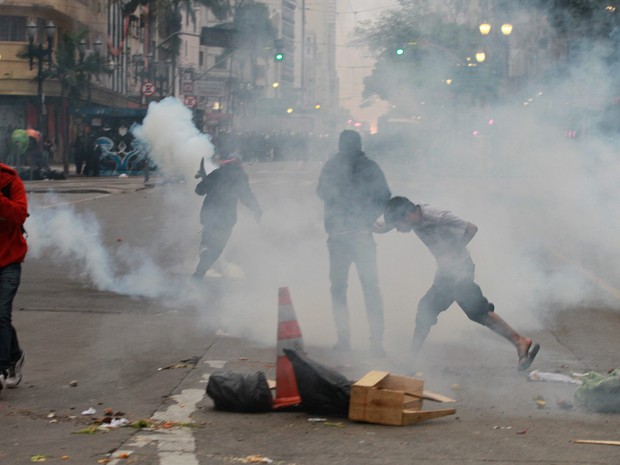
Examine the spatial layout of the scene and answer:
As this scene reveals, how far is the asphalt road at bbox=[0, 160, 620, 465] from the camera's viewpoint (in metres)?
5.59

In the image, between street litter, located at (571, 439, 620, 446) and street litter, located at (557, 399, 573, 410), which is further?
street litter, located at (557, 399, 573, 410)

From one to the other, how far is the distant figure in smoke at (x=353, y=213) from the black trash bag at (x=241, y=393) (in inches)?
93.4

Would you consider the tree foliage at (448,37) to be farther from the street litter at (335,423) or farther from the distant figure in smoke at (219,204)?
the street litter at (335,423)

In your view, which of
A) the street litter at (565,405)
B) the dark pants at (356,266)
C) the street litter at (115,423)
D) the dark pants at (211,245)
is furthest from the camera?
the dark pants at (211,245)

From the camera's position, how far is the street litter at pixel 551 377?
735 cm

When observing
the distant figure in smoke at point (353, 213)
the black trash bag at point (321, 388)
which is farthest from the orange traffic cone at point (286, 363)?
the distant figure in smoke at point (353, 213)

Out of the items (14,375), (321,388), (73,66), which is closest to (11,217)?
(14,375)

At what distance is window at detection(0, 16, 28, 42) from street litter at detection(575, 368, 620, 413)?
4951 cm

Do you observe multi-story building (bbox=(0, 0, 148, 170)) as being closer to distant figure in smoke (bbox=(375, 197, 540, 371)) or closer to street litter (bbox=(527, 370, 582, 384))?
distant figure in smoke (bbox=(375, 197, 540, 371))

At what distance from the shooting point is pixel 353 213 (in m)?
8.83

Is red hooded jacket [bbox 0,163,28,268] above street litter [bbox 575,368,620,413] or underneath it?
above

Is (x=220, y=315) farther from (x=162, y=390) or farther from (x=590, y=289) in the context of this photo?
(x=590, y=289)

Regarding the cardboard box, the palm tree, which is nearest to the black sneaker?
the cardboard box

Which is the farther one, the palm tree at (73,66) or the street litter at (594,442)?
the palm tree at (73,66)
